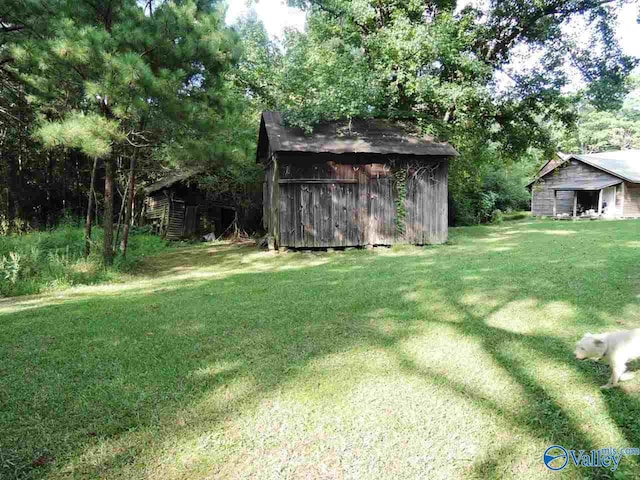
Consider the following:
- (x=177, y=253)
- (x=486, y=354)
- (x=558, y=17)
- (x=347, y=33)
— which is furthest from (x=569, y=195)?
(x=486, y=354)

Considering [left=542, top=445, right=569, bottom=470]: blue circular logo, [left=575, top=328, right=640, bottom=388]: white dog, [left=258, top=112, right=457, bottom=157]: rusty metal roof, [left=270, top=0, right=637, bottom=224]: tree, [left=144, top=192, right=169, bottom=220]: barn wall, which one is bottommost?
[left=542, top=445, right=569, bottom=470]: blue circular logo

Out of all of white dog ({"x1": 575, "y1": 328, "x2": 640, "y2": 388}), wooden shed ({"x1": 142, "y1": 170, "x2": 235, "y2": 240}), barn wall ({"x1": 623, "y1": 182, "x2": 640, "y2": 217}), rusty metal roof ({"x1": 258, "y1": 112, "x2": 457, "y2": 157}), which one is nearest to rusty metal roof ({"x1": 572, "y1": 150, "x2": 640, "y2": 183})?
barn wall ({"x1": 623, "y1": 182, "x2": 640, "y2": 217})

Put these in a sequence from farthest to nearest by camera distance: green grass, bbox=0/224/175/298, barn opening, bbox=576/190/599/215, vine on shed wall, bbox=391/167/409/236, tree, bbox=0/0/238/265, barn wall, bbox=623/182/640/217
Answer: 1. barn opening, bbox=576/190/599/215
2. barn wall, bbox=623/182/640/217
3. vine on shed wall, bbox=391/167/409/236
4. green grass, bbox=0/224/175/298
5. tree, bbox=0/0/238/265

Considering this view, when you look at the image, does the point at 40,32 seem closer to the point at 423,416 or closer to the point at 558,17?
the point at 423,416

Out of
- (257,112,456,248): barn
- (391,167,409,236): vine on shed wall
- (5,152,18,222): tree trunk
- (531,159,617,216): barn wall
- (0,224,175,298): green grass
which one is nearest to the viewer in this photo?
(0,224,175,298): green grass

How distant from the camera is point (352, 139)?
12.7m

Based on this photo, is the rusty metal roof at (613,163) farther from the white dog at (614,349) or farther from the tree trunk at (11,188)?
the tree trunk at (11,188)

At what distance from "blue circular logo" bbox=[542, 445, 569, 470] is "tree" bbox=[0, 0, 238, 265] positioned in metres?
8.03

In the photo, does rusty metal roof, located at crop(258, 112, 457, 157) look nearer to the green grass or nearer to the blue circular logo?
the green grass

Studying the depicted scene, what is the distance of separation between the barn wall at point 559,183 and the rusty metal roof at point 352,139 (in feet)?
60.0

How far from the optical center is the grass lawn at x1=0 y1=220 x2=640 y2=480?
2.43 meters

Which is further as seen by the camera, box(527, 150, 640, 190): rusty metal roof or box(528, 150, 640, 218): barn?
box(528, 150, 640, 218): barn

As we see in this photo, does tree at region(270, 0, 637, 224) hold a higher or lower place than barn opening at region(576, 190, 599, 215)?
higher

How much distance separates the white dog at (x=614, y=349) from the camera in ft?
9.78
